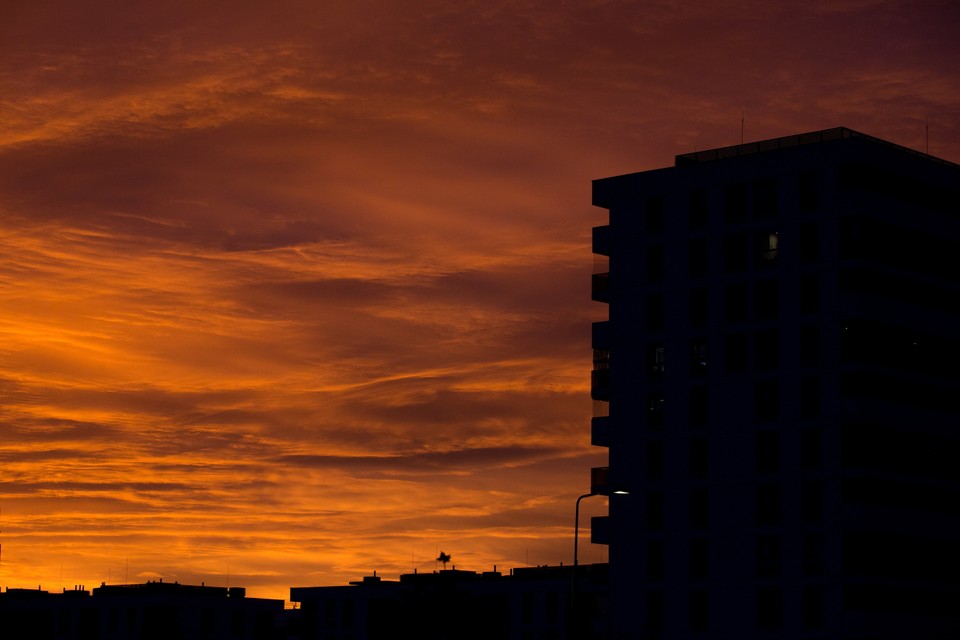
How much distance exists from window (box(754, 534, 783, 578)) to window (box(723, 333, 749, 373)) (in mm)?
12090

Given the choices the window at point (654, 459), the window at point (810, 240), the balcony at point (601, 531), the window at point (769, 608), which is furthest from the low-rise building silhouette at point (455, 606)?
the window at point (810, 240)

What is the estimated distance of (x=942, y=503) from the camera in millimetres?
113250

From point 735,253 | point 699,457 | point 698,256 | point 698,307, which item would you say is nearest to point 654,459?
point 699,457

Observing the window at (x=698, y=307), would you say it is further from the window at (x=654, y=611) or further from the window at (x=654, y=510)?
the window at (x=654, y=611)

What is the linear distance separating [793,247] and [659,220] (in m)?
10.7

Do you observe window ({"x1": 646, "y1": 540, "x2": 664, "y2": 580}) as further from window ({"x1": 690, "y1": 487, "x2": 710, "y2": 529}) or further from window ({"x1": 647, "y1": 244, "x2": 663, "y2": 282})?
window ({"x1": 647, "y1": 244, "x2": 663, "y2": 282})

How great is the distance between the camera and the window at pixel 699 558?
11194 cm

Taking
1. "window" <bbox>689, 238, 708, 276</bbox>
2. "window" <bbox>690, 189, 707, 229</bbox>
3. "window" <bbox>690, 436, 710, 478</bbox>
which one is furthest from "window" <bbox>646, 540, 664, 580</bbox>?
"window" <bbox>690, 189, 707, 229</bbox>

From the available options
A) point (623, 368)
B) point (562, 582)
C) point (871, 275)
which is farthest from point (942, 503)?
point (562, 582)

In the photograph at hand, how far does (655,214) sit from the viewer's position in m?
119

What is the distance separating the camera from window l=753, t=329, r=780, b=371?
370 ft

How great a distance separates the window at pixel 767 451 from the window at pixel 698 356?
6.48m

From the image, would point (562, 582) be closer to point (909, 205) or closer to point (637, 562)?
point (637, 562)

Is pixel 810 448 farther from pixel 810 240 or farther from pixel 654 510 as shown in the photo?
pixel 810 240
